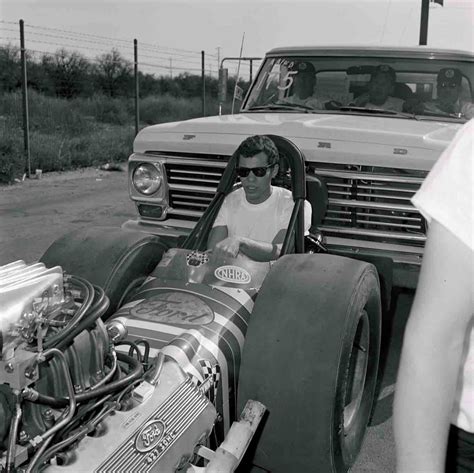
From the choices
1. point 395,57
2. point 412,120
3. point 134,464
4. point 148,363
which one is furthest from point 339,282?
point 395,57

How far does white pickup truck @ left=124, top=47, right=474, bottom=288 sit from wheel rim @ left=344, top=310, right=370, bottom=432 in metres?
0.94

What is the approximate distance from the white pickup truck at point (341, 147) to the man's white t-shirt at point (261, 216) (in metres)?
0.46

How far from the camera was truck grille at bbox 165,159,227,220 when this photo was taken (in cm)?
450

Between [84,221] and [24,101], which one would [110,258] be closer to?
[84,221]

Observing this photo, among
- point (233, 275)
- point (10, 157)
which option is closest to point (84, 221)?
point (10, 157)

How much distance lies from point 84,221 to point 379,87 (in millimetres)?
4470

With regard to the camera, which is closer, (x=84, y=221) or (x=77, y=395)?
(x=77, y=395)

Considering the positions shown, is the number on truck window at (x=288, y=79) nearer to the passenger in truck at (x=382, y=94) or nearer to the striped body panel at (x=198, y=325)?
the passenger in truck at (x=382, y=94)

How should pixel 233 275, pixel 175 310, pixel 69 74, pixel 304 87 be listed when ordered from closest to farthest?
pixel 175 310, pixel 233 275, pixel 304 87, pixel 69 74

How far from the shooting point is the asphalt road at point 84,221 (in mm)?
3365

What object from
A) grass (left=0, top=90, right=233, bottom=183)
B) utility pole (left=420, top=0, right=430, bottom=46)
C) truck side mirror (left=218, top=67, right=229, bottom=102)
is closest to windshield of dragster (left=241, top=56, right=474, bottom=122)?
truck side mirror (left=218, top=67, right=229, bottom=102)

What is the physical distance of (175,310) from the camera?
2783 mm

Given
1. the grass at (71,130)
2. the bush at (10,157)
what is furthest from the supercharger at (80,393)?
the grass at (71,130)

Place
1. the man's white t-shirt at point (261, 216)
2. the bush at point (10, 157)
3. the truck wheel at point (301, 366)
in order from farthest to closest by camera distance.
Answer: the bush at point (10, 157)
the man's white t-shirt at point (261, 216)
the truck wheel at point (301, 366)
